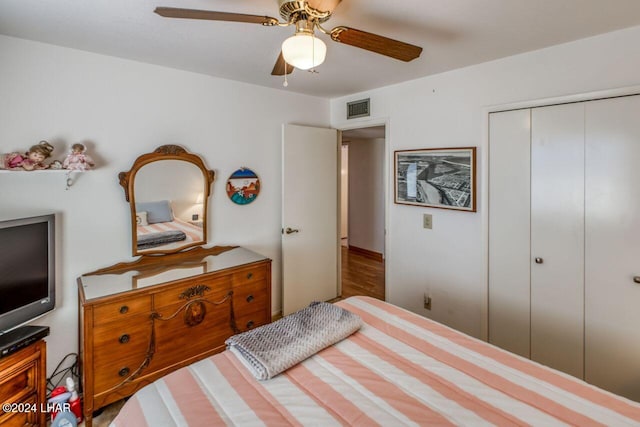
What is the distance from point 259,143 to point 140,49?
3.98 feet

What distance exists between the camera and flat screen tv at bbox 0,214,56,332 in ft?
5.56

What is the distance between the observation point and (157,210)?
249 centimetres

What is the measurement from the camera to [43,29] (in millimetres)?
1815

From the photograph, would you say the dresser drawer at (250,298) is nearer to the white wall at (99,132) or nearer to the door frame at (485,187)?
the white wall at (99,132)

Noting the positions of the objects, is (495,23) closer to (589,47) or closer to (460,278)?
(589,47)

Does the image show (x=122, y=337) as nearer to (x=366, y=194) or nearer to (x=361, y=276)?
(x=361, y=276)

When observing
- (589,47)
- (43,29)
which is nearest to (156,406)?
(43,29)

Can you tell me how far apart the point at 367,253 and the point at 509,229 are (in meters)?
3.46

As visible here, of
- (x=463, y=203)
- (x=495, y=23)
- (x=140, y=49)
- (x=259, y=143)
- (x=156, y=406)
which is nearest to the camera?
(x=156, y=406)

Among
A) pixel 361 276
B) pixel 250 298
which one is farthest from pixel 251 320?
pixel 361 276

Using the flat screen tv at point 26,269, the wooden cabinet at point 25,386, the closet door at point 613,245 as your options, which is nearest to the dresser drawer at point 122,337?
the wooden cabinet at point 25,386

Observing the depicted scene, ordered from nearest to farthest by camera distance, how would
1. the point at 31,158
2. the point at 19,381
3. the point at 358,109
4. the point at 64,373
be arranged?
the point at 19,381
the point at 31,158
the point at 64,373
the point at 358,109

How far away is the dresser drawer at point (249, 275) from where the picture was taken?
243cm

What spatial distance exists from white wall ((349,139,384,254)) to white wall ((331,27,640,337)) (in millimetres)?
2194
